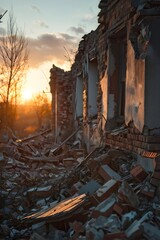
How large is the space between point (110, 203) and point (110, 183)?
18.5 inches

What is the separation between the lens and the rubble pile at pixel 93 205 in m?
3.39

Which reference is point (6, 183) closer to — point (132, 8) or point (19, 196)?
point (19, 196)

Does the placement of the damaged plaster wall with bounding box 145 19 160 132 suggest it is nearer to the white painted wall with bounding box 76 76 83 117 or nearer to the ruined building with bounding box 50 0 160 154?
the ruined building with bounding box 50 0 160 154

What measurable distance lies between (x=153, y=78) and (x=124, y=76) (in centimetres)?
175

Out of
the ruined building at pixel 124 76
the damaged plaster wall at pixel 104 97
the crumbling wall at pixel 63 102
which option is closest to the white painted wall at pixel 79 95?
the ruined building at pixel 124 76

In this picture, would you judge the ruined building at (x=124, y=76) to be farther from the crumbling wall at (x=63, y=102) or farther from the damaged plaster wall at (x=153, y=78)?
the crumbling wall at (x=63, y=102)

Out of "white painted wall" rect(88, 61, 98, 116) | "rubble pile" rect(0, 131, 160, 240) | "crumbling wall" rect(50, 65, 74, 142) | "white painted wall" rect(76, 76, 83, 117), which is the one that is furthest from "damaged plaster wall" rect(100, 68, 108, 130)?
"crumbling wall" rect(50, 65, 74, 142)

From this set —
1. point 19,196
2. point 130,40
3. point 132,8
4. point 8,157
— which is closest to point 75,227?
point 19,196

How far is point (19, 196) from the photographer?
5797mm

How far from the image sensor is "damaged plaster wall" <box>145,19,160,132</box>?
4402mm

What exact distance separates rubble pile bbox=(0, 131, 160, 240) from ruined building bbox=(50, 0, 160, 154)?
1.63 ft

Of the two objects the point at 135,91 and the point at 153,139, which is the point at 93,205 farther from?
the point at 135,91

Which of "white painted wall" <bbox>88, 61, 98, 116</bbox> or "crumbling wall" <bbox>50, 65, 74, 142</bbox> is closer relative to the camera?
"white painted wall" <bbox>88, 61, 98, 116</bbox>

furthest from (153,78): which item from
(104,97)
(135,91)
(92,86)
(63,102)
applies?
(63,102)
